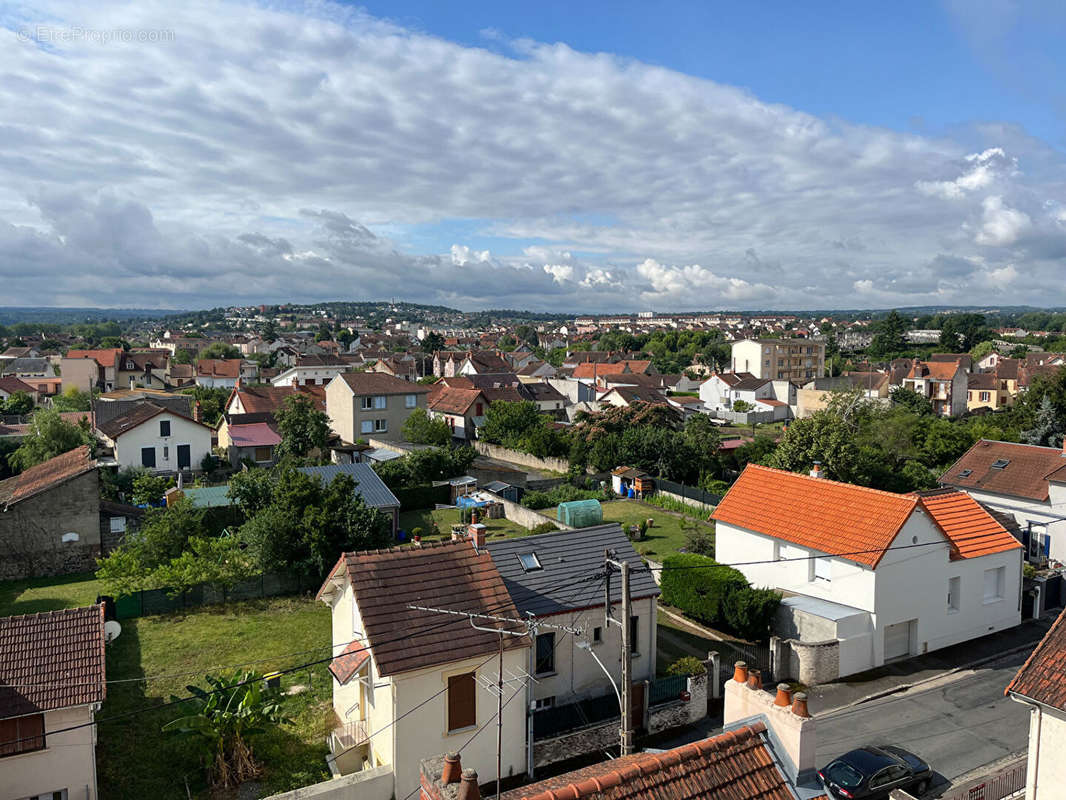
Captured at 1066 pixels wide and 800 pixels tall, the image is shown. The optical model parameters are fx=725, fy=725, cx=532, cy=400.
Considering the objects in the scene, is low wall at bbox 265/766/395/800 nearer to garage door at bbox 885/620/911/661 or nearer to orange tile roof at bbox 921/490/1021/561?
garage door at bbox 885/620/911/661

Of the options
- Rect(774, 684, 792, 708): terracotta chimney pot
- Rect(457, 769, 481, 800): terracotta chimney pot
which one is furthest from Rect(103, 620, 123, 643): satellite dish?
Rect(774, 684, 792, 708): terracotta chimney pot

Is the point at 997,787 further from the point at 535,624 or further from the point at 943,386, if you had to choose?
the point at 943,386

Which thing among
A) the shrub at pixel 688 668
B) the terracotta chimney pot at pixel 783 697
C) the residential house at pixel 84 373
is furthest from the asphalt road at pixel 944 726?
the residential house at pixel 84 373

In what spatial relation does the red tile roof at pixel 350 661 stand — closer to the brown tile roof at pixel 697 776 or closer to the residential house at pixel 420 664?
the residential house at pixel 420 664

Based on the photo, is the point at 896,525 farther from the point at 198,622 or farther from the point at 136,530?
the point at 136,530

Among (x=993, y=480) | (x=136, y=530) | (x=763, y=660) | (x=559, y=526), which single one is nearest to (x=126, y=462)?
(x=136, y=530)
